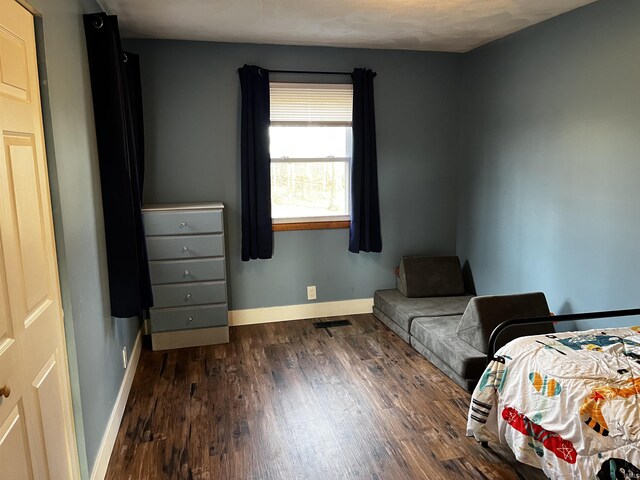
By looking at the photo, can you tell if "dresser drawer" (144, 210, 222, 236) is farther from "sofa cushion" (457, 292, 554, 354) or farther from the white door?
"sofa cushion" (457, 292, 554, 354)

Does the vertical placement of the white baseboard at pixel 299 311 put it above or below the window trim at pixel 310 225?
below

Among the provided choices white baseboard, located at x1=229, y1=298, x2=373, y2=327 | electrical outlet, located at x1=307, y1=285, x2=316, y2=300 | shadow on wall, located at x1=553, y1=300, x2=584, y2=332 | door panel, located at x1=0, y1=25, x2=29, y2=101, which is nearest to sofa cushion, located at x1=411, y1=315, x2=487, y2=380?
shadow on wall, located at x1=553, y1=300, x2=584, y2=332

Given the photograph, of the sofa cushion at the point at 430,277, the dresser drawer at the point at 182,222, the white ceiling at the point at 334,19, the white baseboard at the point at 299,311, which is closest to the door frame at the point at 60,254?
the white ceiling at the point at 334,19

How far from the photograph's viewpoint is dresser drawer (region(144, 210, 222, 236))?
3.58 meters

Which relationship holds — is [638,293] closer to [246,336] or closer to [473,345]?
[473,345]

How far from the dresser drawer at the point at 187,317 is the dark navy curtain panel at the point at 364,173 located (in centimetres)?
137

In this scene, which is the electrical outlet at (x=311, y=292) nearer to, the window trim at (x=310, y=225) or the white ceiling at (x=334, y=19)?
the window trim at (x=310, y=225)

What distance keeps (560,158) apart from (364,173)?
1618 mm

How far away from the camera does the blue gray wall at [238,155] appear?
12.9 ft

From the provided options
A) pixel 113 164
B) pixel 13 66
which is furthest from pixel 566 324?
pixel 13 66

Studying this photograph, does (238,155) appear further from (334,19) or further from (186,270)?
(334,19)

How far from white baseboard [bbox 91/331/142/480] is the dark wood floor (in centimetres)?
5

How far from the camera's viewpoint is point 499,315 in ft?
10.4

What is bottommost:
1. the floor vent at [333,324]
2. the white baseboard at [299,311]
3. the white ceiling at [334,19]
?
the floor vent at [333,324]
